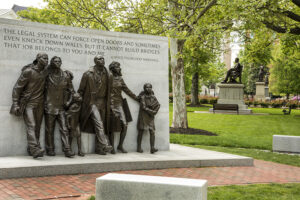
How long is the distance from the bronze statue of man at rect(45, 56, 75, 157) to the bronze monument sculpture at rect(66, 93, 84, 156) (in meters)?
0.11

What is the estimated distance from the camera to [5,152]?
901 cm

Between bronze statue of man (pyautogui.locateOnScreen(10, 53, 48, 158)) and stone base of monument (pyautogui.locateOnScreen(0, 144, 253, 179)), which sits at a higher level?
bronze statue of man (pyautogui.locateOnScreen(10, 53, 48, 158))

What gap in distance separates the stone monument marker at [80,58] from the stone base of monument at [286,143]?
15.6 feet

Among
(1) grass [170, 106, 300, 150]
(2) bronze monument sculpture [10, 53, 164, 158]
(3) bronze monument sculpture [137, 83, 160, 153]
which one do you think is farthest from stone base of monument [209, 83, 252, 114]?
(2) bronze monument sculpture [10, 53, 164, 158]

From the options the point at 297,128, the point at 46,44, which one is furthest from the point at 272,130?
the point at 46,44

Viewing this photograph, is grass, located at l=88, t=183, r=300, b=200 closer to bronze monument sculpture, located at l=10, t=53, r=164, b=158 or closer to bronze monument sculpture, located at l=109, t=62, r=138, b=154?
bronze monument sculpture, located at l=10, t=53, r=164, b=158

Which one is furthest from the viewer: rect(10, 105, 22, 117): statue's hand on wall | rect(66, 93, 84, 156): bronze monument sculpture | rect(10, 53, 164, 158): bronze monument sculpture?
rect(66, 93, 84, 156): bronze monument sculpture

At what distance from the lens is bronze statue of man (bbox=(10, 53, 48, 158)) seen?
28.7ft

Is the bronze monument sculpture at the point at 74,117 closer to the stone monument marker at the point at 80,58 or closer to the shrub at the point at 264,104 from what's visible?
the stone monument marker at the point at 80,58

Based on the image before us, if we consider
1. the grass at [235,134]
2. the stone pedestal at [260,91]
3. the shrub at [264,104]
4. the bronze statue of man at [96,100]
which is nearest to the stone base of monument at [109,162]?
the bronze statue of man at [96,100]

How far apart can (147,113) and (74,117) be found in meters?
2.11

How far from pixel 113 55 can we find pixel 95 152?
8.72ft

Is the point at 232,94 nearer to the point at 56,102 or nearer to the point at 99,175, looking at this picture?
the point at 56,102

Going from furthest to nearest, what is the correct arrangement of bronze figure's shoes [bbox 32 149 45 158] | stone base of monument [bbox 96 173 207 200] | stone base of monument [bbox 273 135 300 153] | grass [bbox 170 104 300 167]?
stone base of monument [bbox 273 135 300 153] → grass [bbox 170 104 300 167] → bronze figure's shoes [bbox 32 149 45 158] → stone base of monument [bbox 96 173 207 200]
